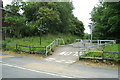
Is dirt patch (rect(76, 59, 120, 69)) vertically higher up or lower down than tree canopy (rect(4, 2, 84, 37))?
lower down

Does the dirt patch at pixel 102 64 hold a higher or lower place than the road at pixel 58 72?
higher

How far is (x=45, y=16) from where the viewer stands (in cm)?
1909

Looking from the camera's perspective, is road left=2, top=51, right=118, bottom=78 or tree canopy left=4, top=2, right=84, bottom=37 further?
tree canopy left=4, top=2, right=84, bottom=37

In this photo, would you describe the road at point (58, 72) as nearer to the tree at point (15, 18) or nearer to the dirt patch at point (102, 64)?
the dirt patch at point (102, 64)

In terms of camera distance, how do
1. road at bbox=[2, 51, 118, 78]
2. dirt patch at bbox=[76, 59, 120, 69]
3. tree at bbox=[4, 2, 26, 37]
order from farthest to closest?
tree at bbox=[4, 2, 26, 37] → dirt patch at bbox=[76, 59, 120, 69] → road at bbox=[2, 51, 118, 78]

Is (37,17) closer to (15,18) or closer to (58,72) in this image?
(15,18)

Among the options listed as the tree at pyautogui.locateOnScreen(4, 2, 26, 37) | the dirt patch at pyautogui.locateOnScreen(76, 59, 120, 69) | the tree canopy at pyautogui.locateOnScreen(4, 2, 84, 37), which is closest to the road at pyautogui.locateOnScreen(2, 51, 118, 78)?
the dirt patch at pyautogui.locateOnScreen(76, 59, 120, 69)

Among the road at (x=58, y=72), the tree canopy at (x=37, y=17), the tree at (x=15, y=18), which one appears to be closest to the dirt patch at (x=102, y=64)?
the road at (x=58, y=72)

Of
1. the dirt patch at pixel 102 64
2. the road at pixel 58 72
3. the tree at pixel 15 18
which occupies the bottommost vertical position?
the road at pixel 58 72

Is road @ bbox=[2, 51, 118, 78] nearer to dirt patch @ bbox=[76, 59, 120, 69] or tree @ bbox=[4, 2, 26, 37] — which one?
dirt patch @ bbox=[76, 59, 120, 69]

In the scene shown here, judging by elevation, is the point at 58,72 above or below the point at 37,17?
below

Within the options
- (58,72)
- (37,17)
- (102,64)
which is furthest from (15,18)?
(102,64)

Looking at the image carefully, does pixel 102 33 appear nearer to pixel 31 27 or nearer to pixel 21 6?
pixel 31 27

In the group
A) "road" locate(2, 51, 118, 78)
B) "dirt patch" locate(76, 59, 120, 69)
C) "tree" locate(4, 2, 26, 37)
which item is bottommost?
"road" locate(2, 51, 118, 78)
